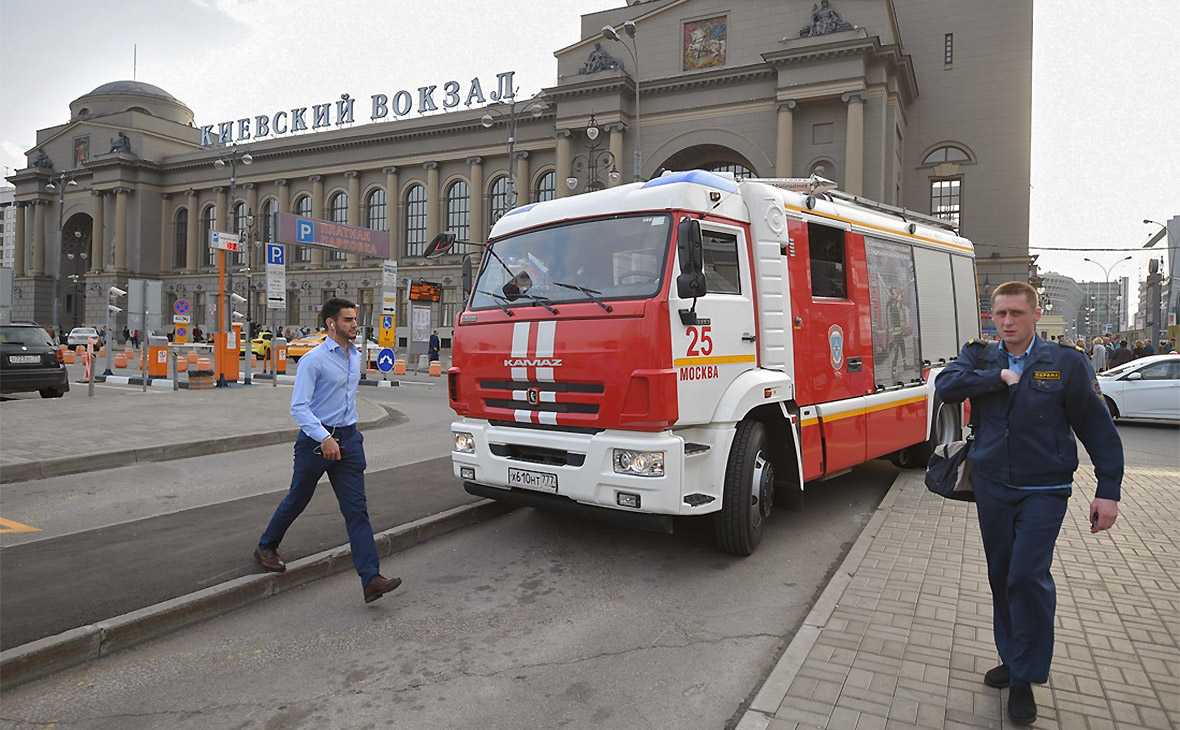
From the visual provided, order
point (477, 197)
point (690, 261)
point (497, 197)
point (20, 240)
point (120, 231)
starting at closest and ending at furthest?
point (690, 261) < point (477, 197) < point (497, 197) < point (120, 231) < point (20, 240)

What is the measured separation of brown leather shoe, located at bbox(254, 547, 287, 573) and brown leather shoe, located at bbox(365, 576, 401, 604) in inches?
30.4

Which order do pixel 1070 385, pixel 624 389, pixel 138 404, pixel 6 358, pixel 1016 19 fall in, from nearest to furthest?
pixel 1070 385 < pixel 624 389 < pixel 138 404 < pixel 6 358 < pixel 1016 19

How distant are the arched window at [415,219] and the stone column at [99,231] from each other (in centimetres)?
3475

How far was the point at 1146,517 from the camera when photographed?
7.16 m

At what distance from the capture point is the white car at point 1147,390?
50.4 feet

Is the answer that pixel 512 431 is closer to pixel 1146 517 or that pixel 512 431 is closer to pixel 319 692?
pixel 319 692

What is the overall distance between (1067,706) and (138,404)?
14669mm

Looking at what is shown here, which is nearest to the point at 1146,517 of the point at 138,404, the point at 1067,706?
→ the point at 1067,706

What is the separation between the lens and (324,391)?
4.93 metres

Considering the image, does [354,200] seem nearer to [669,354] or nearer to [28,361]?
[28,361]

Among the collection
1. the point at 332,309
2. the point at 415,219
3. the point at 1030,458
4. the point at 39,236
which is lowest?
the point at 1030,458

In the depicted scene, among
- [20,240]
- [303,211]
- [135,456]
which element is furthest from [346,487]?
[20,240]

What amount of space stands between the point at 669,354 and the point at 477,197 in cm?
5506

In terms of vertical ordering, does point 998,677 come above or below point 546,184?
below
